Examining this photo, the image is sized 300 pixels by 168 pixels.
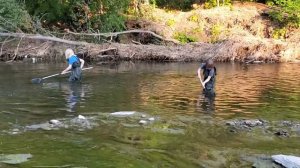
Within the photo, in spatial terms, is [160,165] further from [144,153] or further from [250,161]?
[250,161]

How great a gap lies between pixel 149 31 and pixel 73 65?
13.8m

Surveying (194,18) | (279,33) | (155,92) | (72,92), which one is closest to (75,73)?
(72,92)

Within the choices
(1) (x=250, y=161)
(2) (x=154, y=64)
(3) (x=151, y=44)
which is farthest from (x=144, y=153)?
(3) (x=151, y=44)

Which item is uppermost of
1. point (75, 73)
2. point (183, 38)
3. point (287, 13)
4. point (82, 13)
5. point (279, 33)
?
point (82, 13)

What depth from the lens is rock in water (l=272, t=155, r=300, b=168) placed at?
800cm

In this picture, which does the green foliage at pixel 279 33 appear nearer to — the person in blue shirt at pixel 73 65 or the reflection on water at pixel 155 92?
the reflection on water at pixel 155 92

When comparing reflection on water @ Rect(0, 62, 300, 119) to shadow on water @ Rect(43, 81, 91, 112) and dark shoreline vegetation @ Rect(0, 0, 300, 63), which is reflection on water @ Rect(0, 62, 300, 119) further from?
dark shoreline vegetation @ Rect(0, 0, 300, 63)

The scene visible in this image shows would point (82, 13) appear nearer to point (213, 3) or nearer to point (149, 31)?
point (149, 31)

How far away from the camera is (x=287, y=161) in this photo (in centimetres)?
819

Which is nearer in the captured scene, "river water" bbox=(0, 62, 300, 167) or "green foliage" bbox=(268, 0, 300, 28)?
"river water" bbox=(0, 62, 300, 167)

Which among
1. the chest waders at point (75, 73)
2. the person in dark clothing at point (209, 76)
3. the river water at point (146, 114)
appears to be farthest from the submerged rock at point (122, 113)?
the chest waders at point (75, 73)

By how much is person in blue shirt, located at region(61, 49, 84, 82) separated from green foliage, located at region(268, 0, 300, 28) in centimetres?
1997

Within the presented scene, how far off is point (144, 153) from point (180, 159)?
727 millimetres

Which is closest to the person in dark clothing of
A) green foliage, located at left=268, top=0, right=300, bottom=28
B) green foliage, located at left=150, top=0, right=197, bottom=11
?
green foliage, located at left=268, top=0, right=300, bottom=28
